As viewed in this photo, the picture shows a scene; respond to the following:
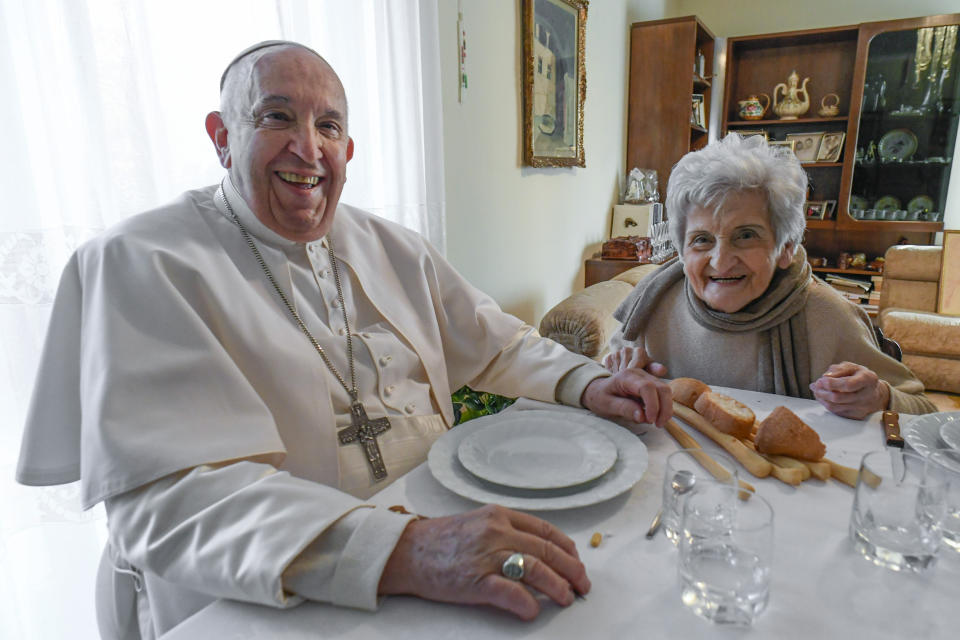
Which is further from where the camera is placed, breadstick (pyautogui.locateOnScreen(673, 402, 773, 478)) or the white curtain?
the white curtain

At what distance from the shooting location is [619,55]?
4.40 meters

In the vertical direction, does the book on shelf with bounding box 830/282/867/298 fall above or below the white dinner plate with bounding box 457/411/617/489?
below

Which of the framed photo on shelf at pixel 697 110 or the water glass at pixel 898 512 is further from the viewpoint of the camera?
the framed photo on shelf at pixel 697 110

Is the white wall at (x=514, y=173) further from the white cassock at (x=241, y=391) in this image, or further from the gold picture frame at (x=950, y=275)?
the gold picture frame at (x=950, y=275)

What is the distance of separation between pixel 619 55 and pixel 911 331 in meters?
2.62

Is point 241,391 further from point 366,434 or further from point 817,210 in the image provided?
point 817,210

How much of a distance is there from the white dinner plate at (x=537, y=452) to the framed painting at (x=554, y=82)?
7.77 feet

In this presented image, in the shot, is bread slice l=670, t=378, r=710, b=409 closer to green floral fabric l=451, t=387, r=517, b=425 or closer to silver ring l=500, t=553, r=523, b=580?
silver ring l=500, t=553, r=523, b=580

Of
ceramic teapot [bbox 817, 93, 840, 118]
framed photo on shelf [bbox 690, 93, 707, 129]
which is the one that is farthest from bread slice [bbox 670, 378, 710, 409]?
ceramic teapot [bbox 817, 93, 840, 118]

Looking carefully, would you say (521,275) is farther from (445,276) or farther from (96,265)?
(96,265)

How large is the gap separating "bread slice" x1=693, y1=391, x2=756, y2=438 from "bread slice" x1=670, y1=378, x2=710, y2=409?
0.16 feet

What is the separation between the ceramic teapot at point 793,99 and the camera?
4.86 m

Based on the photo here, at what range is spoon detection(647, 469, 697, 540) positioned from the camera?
78cm

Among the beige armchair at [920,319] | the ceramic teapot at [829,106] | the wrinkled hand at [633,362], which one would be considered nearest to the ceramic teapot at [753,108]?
the ceramic teapot at [829,106]
